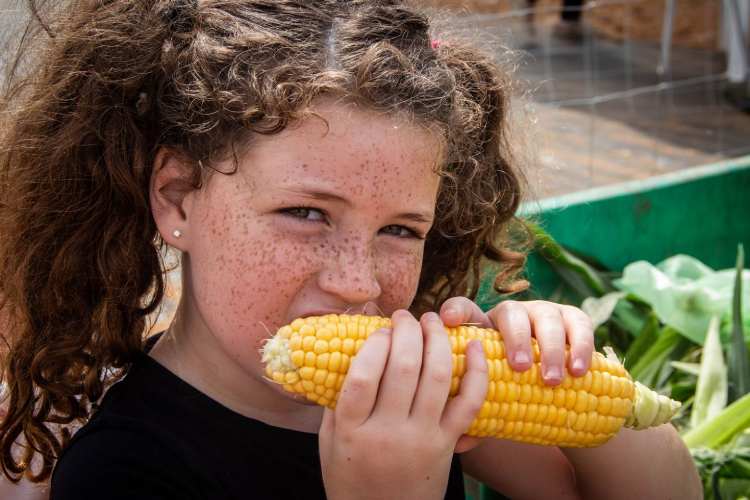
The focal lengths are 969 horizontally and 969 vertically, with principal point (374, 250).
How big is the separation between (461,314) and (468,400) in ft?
0.66

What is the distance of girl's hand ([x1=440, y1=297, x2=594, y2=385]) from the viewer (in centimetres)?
152

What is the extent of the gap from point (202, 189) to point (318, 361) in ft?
1.31

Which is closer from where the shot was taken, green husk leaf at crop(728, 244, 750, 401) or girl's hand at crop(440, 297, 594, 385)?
girl's hand at crop(440, 297, 594, 385)

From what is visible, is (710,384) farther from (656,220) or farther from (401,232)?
(401,232)

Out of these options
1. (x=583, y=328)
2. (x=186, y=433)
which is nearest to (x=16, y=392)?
(x=186, y=433)

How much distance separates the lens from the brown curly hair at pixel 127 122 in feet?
5.24

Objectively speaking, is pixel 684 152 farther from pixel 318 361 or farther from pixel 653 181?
pixel 318 361

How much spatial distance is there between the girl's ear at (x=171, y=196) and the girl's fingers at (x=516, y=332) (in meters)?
0.55

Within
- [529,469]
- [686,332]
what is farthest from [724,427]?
[529,469]

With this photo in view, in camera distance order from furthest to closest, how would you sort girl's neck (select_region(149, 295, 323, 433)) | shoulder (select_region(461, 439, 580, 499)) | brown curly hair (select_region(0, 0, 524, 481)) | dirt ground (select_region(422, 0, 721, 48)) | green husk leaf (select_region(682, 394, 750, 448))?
dirt ground (select_region(422, 0, 721, 48))
green husk leaf (select_region(682, 394, 750, 448))
shoulder (select_region(461, 439, 580, 499))
girl's neck (select_region(149, 295, 323, 433))
brown curly hair (select_region(0, 0, 524, 481))

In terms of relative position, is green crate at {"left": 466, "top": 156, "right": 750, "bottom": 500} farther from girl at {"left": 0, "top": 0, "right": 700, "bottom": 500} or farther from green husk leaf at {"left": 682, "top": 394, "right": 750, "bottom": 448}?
girl at {"left": 0, "top": 0, "right": 700, "bottom": 500}

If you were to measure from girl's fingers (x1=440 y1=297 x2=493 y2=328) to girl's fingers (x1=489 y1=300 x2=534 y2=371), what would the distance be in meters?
0.03

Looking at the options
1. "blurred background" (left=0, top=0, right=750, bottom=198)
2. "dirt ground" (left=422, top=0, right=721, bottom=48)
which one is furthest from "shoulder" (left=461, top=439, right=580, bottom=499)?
"dirt ground" (left=422, top=0, right=721, bottom=48)

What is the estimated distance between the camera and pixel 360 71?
155cm
